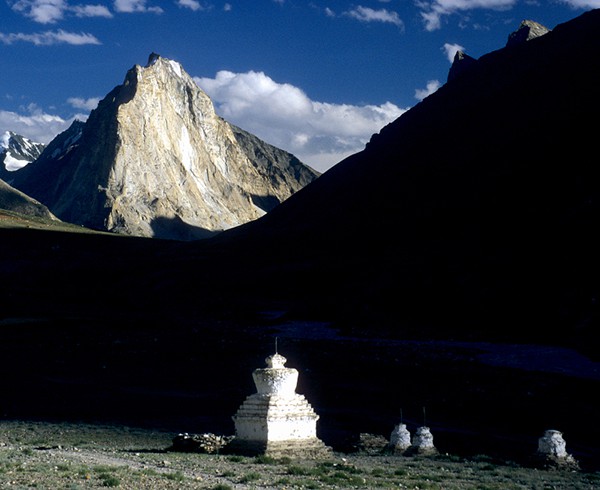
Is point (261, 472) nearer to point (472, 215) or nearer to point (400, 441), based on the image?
point (400, 441)

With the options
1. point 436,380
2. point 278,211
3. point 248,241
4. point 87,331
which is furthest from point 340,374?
point 278,211

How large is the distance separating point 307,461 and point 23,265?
123m

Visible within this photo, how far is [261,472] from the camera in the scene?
2048cm

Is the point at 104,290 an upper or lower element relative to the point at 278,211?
lower

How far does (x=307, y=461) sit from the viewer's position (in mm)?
22484

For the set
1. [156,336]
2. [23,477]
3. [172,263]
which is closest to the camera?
[23,477]

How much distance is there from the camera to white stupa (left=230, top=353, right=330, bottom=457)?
74.4 ft

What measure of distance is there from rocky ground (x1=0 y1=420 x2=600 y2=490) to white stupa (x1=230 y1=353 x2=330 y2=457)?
0.55m

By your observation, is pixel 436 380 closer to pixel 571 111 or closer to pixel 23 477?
pixel 23 477

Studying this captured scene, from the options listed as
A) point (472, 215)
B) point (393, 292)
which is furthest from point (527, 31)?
point (393, 292)

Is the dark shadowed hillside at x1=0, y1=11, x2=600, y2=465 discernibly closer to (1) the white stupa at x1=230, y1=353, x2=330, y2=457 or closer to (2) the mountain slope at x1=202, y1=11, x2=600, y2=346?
(2) the mountain slope at x1=202, y1=11, x2=600, y2=346

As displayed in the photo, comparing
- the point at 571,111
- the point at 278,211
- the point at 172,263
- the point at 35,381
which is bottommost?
the point at 35,381

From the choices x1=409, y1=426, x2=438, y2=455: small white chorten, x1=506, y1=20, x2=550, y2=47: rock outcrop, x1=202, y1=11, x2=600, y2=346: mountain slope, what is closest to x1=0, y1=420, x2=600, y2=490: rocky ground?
x1=409, y1=426, x2=438, y2=455: small white chorten

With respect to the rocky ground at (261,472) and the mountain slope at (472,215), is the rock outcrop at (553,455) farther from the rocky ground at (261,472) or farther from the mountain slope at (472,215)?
the mountain slope at (472,215)
